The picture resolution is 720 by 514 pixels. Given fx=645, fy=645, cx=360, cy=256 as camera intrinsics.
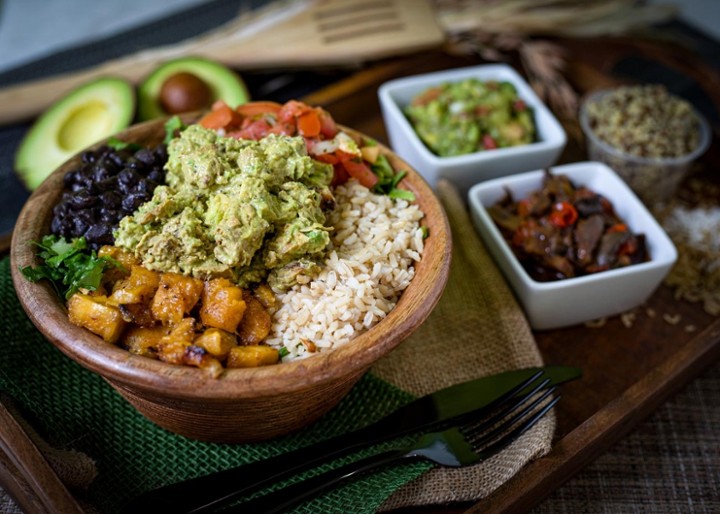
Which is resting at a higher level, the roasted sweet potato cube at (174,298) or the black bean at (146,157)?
the black bean at (146,157)

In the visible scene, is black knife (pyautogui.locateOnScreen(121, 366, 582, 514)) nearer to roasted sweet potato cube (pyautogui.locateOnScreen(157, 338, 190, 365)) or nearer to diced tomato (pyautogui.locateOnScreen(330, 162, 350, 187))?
roasted sweet potato cube (pyautogui.locateOnScreen(157, 338, 190, 365))

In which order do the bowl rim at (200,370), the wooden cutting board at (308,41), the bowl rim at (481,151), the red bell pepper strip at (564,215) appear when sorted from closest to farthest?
the bowl rim at (200,370)
the red bell pepper strip at (564,215)
the bowl rim at (481,151)
the wooden cutting board at (308,41)

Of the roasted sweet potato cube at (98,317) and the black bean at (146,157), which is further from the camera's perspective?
the black bean at (146,157)

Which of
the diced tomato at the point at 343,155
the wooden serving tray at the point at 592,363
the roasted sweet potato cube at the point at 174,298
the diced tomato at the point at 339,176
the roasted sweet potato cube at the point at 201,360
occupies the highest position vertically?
the diced tomato at the point at 343,155

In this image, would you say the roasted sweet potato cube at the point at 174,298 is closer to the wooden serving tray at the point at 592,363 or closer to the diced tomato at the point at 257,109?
the wooden serving tray at the point at 592,363

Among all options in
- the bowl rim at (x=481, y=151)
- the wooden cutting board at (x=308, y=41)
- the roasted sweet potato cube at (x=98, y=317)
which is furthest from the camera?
the wooden cutting board at (x=308, y=41)

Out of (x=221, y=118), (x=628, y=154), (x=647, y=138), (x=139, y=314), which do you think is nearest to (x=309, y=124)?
(x=221, y=118)

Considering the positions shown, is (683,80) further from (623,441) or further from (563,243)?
(623,441)

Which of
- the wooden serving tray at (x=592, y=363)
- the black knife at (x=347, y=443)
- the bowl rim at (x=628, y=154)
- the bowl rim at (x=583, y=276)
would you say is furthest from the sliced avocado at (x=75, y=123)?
the bowl rim at (x=628, y=154)

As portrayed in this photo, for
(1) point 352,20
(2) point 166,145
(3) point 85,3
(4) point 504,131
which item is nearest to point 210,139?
(2) point 166,145
